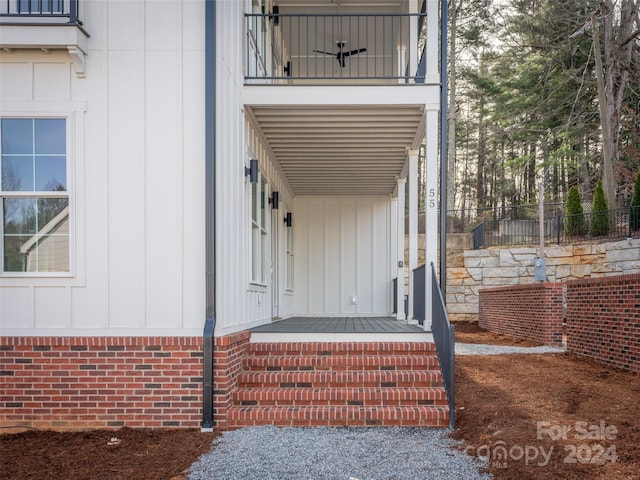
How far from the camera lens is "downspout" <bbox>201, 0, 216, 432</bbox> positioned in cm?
522

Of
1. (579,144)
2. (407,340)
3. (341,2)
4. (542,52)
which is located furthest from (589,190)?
(407,340)

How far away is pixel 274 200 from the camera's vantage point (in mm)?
9445

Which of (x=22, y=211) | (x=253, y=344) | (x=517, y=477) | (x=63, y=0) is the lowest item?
(x=517, y=477)

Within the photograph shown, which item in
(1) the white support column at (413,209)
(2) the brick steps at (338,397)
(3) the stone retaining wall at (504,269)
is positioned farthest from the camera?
(3) the stone retaining wall at (504,269)

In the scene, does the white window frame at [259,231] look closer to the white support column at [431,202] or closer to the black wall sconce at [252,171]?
the black wall sconce at [252,171]

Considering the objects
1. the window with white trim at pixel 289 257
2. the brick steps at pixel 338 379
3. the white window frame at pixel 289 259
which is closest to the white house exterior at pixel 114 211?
the brick steps at pixel 338 379

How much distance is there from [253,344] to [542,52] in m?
18.3

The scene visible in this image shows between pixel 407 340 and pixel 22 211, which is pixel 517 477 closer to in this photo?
pixel 407 340

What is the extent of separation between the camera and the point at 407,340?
21.2ft

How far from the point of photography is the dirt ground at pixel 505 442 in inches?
163

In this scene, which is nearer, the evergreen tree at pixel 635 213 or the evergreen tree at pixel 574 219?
the evergreen tree at pixel 635 213

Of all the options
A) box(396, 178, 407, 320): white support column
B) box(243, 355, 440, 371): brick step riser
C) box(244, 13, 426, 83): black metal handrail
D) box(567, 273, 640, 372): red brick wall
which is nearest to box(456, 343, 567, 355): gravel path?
box(567, 273, 640, 372): red brick wall

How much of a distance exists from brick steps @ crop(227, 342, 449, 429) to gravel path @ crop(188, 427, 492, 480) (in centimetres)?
14

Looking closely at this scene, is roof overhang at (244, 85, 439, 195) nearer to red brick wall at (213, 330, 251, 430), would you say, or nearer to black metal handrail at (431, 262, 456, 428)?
black metal handrail at (431, 262, 456, 428)
